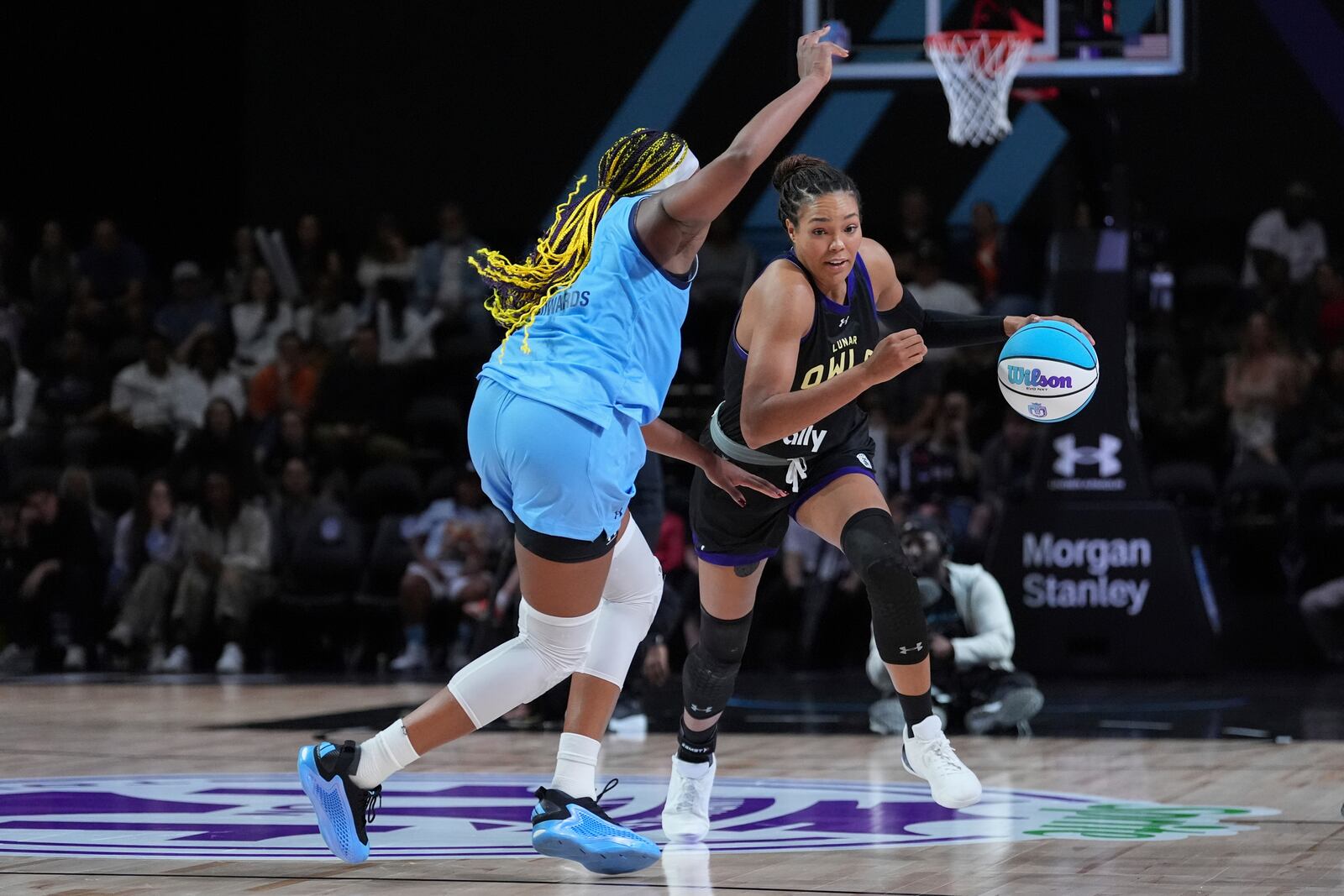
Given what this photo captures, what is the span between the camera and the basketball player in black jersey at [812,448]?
4711 millimetres

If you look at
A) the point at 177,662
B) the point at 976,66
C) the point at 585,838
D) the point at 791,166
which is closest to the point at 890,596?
the point at 585,838

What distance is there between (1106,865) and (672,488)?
7.66 meters

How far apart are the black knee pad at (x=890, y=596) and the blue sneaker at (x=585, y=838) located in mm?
859

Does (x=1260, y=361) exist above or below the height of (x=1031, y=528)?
above

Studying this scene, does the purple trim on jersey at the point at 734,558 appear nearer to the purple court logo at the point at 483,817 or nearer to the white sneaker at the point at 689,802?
the white sneaker at the point at 689,802

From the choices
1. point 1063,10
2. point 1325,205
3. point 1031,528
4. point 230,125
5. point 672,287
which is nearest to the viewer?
point 672,287

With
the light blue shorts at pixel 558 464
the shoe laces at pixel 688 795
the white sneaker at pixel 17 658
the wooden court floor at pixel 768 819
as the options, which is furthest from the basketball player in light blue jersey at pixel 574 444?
the white sneaker at pixel 17 658

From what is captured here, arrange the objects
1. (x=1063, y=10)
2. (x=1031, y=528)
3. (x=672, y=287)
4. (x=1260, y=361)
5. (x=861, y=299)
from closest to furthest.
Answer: (x=672, y=287)
(x=861, y=299)
(x=1063, y=10)
(x=1031, y=528)
(x=1260, y=361)

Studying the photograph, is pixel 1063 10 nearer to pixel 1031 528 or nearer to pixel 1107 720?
pixel 1031 528

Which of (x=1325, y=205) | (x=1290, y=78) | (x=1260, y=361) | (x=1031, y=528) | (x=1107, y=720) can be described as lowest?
(x=1107, y=720)

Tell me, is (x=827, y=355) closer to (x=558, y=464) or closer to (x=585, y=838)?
(x=558, y=464)

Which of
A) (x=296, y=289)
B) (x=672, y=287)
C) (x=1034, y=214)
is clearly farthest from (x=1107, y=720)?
(x=296, y=289)

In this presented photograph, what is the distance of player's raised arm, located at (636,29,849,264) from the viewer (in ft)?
13.2

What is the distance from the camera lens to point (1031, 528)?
10273 mm
